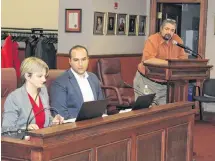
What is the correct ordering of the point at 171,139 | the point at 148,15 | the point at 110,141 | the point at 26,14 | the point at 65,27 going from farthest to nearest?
1. the point at 26,14
2. the point at 148,15
3. the point at 65,27
4. the point at 171,139
5. the point at 110,141

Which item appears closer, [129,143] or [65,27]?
[129,143]

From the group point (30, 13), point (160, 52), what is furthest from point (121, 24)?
point (160, 52)

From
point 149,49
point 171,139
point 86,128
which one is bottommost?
point 171,139

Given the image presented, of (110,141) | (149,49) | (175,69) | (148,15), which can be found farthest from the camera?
(148,15)

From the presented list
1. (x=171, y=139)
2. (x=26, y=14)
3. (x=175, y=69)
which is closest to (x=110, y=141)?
(x=171, y=139)

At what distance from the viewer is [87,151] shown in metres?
3.32

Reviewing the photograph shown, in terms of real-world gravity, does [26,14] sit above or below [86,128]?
above

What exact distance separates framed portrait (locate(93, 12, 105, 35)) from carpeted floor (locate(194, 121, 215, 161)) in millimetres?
2086

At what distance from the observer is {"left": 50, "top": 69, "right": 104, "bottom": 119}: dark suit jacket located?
4.45 m

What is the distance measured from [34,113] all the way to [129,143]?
2.29 ft

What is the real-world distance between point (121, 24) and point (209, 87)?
1791 millimetres

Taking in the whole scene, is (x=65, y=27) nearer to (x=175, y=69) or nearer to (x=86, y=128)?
(x=175, y=69)

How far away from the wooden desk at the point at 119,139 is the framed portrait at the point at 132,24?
4.48m

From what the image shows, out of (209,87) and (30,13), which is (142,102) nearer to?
(209,87)
